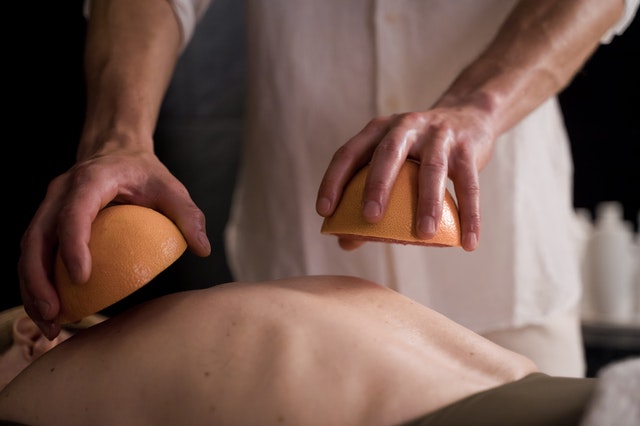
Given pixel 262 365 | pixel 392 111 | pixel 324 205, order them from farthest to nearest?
pixel 392 111 → pixel 324 205 → pixel 262 365

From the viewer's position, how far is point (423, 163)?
94 cm

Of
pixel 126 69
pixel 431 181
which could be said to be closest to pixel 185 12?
pixel 126 69

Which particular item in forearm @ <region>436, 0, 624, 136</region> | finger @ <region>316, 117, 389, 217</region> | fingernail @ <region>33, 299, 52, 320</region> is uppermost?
forearm @ <region>436, 0, 624, 136</region>

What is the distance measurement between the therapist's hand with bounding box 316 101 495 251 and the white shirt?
511mm

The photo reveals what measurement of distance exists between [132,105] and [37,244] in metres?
0.37

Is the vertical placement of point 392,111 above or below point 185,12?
below

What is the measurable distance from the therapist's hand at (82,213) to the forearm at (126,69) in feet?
0.33

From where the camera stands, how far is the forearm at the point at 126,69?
1.21 m

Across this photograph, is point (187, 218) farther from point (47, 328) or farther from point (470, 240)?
point (470, 240)

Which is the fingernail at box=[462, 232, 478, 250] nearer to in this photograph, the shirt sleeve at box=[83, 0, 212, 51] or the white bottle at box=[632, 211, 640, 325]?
the shirt sleeve at box=[83, 0, 212, 51]

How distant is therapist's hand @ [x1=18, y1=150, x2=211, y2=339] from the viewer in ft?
2.87

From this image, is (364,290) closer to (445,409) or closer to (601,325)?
(445,409)

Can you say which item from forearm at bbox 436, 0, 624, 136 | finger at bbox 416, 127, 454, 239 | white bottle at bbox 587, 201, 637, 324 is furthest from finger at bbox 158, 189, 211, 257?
white bottle at bbox 587, 201, 637, 324

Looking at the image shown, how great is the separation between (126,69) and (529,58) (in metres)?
0.60
